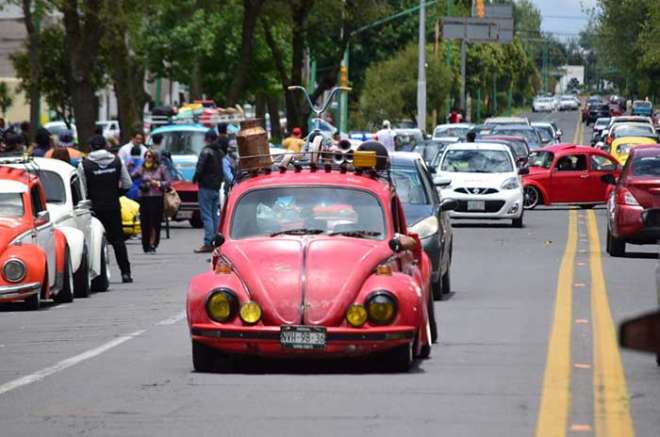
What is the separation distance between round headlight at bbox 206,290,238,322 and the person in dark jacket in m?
15.6

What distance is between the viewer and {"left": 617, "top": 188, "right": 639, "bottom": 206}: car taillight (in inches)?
1016

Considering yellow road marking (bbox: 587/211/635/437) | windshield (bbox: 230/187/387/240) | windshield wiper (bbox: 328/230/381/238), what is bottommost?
yellow road marking (bbox: 587/211/635/437)

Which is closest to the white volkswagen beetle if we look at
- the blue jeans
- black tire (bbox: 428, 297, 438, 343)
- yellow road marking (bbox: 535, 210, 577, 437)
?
yellow road marking (bbox: 535, 210, 577, 437)

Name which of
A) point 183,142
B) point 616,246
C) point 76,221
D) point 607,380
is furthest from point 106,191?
point 183,142

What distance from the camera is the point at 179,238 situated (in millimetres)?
31594

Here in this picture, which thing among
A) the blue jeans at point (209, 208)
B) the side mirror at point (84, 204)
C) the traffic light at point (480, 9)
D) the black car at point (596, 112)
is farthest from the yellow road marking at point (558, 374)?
the black car at point (596, 112)

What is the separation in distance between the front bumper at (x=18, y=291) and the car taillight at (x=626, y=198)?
35.0ft

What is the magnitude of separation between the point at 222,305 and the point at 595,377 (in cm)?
253

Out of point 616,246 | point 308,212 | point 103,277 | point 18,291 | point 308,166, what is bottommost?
point 616,246

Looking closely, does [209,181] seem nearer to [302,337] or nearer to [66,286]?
[66,286]

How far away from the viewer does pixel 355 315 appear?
38.2 ft

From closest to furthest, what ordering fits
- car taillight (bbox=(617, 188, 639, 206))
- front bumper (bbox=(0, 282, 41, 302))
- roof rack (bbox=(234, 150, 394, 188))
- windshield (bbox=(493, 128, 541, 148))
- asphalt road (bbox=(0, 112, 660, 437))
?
asphalt road (bbox=(0, 112, 660, 437)), roof rack (bbox=(234, 150, 394, 188)), front bumper (bbox=(0, 282, 41, 302)), car taillight (bbox=(617, 188, 639, 206)), windshield (bbox=(493, 128, 541, 148))

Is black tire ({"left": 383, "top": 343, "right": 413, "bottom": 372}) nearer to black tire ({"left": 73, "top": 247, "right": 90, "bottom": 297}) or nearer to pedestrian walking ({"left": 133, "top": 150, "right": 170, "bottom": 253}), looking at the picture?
black tire ({"left": 73, "top": 247, "right": 90, "bottom": 297})

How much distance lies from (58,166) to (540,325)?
→ 726 cm
